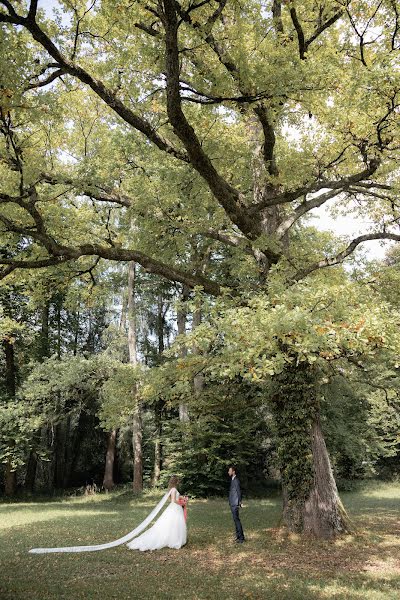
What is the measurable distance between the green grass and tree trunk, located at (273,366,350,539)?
1.34 ft

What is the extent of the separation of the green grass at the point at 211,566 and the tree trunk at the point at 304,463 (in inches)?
16.0

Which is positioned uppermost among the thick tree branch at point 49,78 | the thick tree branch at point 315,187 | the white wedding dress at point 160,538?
the thick tree branch at point 49,78

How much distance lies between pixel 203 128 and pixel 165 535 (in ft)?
29.7

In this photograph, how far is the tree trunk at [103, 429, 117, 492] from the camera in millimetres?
24927

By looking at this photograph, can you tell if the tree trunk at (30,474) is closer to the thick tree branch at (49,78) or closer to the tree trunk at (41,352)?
the tree trunk at (41,352)

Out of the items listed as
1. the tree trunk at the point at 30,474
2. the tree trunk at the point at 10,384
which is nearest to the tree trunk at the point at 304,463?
the tree trunk at the point at 10,384

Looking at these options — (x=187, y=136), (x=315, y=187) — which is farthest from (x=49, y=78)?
(x=315, y=187)

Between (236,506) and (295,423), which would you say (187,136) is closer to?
(295,423)

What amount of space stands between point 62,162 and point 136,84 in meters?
5.84

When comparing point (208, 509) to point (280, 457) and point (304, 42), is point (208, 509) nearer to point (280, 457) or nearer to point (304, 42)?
point (280, 457)

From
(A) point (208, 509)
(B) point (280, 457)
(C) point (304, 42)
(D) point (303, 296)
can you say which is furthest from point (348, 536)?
(C) point (304, 42)

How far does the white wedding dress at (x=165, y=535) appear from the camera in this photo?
8984 mm

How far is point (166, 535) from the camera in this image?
29.9ft

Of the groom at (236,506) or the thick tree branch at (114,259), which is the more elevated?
the thick tree branch at (114,259)
